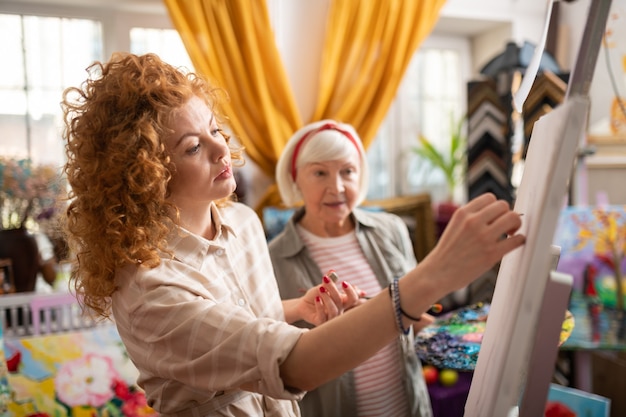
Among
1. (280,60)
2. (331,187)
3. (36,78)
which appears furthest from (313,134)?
(36,78)

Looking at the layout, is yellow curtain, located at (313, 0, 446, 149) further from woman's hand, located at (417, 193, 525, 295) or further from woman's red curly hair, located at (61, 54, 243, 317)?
woman's hand, located at (417, 193, 525, 295)

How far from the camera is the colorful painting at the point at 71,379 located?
1.61 meters

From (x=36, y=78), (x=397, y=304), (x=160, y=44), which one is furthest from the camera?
(x=160, y=44)

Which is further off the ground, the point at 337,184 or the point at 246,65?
the point at 246,65

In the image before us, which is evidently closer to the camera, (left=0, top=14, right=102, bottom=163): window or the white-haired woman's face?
Result: the white-haired woman's face

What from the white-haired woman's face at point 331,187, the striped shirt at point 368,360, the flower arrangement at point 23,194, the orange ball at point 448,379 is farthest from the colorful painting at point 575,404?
the flower arrangement at point 23,194

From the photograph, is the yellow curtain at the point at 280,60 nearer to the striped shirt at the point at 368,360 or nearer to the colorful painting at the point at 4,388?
the striped shirt at the point at 368,360

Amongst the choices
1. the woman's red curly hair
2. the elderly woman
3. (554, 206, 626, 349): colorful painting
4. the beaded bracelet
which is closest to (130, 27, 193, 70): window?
the elderly woman

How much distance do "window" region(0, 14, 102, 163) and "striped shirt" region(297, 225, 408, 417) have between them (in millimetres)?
1501

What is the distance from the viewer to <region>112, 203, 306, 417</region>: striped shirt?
790 mm

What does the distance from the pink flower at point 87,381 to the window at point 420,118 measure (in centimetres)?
204

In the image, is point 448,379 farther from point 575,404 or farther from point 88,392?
point 88,392

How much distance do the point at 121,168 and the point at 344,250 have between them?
0.93m

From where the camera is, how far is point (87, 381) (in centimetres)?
169
